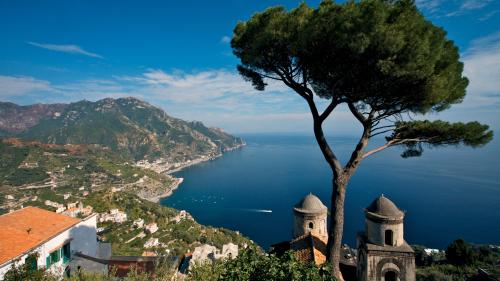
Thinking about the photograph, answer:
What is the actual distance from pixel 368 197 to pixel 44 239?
73579mm

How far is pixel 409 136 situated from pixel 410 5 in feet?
12.7

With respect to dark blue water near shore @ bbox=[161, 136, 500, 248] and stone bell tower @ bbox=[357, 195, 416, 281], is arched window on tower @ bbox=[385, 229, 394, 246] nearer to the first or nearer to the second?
stone bell tower @ bbox=[357, 195, 416, 281]

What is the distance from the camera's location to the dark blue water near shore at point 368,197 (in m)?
55.6

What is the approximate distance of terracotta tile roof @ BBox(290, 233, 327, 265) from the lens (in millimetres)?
10790

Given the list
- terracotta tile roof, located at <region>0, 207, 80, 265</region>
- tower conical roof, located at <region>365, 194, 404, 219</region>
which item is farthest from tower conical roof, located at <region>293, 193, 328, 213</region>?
terracotta tile roof, located at <region>0, 207, 80, 265</region>

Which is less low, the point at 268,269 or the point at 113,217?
the point at 268,269

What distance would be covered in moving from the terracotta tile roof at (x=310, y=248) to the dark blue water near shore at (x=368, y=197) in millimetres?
42863

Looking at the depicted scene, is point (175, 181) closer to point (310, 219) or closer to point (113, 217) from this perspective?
point (113, 217)

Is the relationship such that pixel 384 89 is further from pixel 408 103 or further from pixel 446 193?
pixel 446 193

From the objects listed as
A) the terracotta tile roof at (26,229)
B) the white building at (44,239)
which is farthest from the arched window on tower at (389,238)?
the terracotta tile roof at (26,229)

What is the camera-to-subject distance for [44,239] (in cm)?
1130

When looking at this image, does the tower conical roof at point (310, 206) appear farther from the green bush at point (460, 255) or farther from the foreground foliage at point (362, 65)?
the green bush at point (460, 255)

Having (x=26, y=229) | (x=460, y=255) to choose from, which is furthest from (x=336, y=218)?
(x=460, y=255)

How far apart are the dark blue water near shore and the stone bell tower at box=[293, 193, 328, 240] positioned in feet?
137
